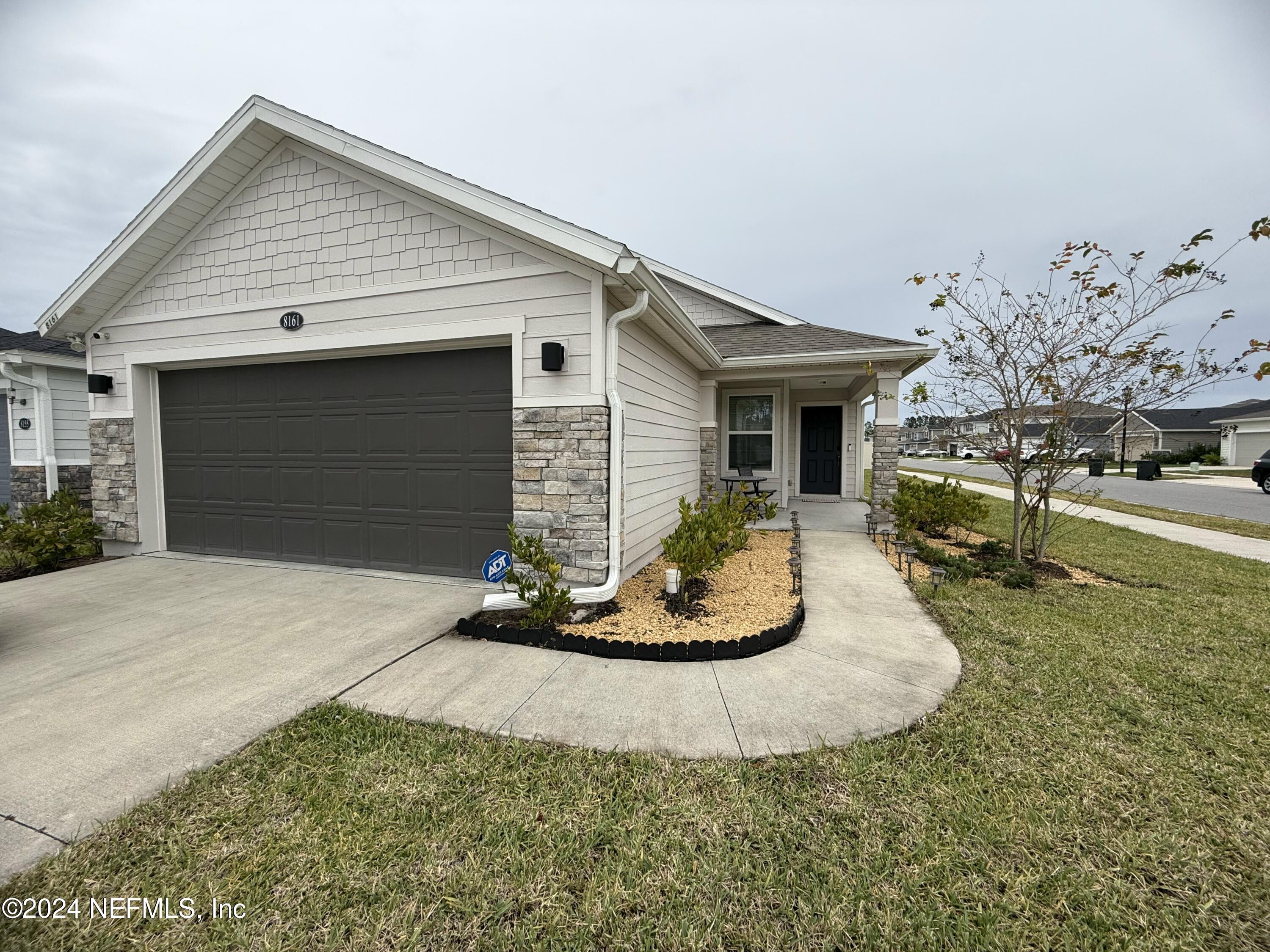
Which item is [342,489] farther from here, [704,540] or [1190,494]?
[1190,494]

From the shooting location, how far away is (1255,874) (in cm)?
187

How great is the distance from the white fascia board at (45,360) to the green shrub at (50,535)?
2573mm

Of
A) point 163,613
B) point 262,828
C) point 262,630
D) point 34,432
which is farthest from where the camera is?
point 34,432

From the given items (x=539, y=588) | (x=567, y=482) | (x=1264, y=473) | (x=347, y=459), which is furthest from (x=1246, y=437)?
(x=347, y=459)

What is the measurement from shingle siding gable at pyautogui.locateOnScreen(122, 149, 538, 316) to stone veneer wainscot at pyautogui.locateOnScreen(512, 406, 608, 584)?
149 cm

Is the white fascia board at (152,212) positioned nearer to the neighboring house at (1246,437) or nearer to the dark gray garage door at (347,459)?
the dark gray garage door at (347,459)

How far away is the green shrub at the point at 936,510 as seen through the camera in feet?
25.5

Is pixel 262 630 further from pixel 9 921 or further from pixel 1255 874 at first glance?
pixel 1255 874

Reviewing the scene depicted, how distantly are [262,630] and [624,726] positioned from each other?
3.20 metres

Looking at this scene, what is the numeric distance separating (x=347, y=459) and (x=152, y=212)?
327 cm

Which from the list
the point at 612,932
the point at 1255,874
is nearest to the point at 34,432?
the point at 612,932

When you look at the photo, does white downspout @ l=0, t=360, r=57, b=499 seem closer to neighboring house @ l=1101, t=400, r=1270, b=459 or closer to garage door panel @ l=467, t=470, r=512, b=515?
garage door panel @ l=467, t=470, r=512, b=515

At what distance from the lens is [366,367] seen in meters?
5.57

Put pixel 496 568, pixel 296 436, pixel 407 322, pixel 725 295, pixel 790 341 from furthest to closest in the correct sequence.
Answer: pixel 725 295 → pixel 790 341 → pixel 296 436 → pixel 407 322 → pixel 496 568
